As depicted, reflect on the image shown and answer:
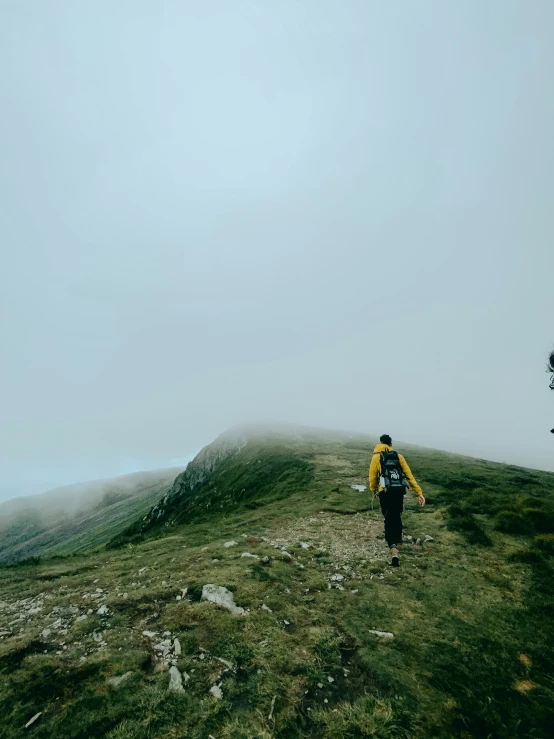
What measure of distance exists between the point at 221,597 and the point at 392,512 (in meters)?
6.80

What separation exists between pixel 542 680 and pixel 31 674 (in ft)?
33.8

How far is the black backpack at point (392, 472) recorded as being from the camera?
42.1 feet

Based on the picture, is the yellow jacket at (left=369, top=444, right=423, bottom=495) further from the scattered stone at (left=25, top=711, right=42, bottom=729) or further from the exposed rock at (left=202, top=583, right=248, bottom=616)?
the scattered stone at (left=25, top=711, right=42, bottom=729)

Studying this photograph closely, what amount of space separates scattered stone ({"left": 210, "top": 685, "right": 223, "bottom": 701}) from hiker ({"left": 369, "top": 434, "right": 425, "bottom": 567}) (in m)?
8.08

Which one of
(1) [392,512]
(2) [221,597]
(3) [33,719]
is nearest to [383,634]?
(2) [221,597]

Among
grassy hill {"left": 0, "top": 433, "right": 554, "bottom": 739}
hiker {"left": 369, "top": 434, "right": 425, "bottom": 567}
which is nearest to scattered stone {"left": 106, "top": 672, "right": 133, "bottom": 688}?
grassy hill {"left": 0, "top": 433, "right": 554, "bottom": 739}

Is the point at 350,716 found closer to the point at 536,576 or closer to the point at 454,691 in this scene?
the point at 454,691

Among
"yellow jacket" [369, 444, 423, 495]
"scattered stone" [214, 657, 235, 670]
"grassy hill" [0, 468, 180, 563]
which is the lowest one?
"grassy hill" [0, 468, 180, 563]

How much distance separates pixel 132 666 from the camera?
707cm

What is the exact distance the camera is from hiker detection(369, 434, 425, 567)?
42.1 ft

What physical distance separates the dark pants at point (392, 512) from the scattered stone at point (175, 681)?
8.41 meters

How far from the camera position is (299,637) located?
815cm

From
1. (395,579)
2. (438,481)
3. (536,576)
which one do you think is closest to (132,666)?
(395,579)

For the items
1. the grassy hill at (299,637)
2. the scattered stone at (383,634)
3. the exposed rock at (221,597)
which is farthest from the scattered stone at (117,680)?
the scattered stone at (383,634)
